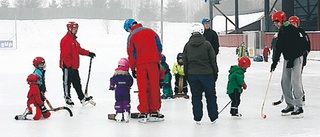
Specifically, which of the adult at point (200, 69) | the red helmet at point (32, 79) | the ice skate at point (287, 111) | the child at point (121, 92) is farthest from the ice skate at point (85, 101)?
the ice skate at point (287, 111)

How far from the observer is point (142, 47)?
336 inches

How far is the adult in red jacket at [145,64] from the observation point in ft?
28.0

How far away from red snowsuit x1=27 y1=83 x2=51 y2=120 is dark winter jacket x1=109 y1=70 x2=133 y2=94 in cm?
134

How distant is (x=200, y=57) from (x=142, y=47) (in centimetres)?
97

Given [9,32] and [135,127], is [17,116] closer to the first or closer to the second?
[135,127]

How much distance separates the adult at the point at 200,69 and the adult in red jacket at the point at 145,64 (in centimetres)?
53

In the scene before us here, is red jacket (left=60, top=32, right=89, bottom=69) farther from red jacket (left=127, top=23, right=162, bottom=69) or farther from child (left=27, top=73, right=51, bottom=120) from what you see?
red jacket (left=127, top=23, right=162, bottom=69)

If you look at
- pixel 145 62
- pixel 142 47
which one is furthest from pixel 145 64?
pixel 142 47

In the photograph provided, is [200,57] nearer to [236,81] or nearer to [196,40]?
[196,40]

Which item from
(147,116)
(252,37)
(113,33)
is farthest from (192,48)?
(113,33)

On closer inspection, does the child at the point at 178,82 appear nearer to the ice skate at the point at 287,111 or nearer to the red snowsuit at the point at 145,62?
the ice skate at the point at 287,111

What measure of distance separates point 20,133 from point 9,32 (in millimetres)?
76723

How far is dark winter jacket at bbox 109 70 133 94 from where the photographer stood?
29.1 ft

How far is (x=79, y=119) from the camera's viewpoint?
366 inches
